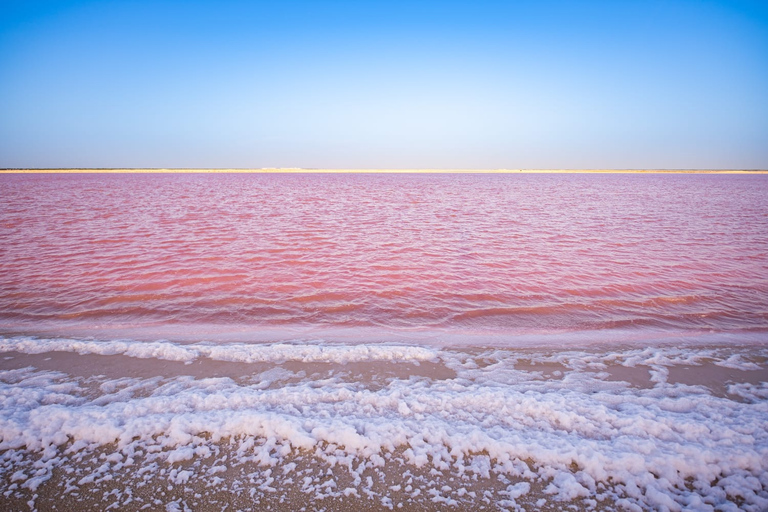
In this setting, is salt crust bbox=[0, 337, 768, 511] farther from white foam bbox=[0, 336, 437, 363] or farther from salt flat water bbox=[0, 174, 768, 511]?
white foam bbox=[0, 336, 437, 363]

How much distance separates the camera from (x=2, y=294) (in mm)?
7762

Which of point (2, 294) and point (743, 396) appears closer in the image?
point (743, 396)

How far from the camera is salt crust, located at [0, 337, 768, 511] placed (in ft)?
8.79

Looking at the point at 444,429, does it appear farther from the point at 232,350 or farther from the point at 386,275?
the point at 386,275

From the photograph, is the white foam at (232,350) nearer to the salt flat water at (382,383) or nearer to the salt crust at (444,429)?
the salt flat water at (382,383)

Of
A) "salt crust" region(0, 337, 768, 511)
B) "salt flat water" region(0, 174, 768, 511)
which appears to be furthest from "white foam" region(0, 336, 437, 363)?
"salt crust" region(0, 337, 768, 511)

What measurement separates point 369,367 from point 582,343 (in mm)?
3693

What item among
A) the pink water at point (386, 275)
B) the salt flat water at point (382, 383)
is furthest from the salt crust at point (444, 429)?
the pink water at point (386, 275)

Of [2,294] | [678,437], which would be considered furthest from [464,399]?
[2,294]

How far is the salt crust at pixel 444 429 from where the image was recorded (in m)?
2.68

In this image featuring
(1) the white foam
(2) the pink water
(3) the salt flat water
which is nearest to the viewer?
(3) the salt flat water

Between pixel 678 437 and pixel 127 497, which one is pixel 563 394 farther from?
pixel 127 497

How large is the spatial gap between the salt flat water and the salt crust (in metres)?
0.02

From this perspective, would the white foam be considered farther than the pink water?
No
